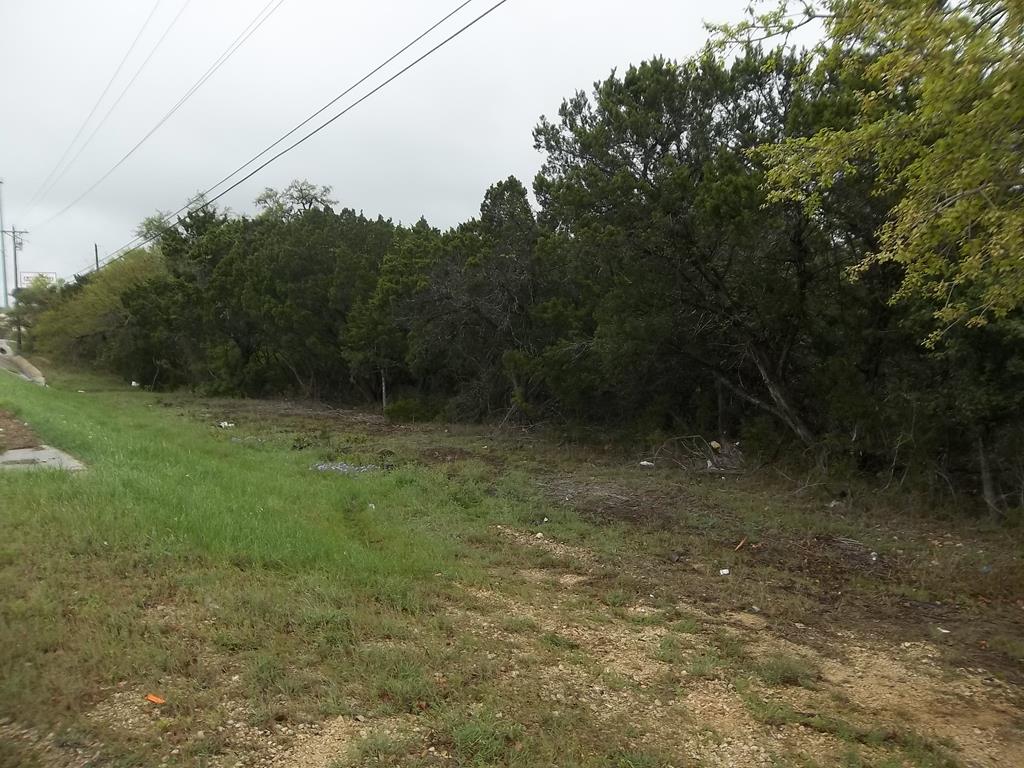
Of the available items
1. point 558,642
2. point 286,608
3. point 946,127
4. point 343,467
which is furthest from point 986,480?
point 343,467

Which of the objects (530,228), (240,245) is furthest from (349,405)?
(530,228)

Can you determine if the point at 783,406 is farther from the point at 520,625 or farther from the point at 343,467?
the point at 520,625

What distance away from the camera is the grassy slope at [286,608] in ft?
12.6

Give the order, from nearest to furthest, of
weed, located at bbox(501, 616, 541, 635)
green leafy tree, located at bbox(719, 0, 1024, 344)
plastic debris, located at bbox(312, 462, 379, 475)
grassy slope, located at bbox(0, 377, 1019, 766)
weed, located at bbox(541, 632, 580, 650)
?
grassy slope, located at bbox(0, 377, 1019, 766)
green leafy tree, located at bbox(719, 0, 1024, 344)
weed, located at bbox(541, 632, 580, 650)
weed, located at bbox(501, 616, 541, 635)
plastic debris, located at bbox(312, 462, 379, 475)

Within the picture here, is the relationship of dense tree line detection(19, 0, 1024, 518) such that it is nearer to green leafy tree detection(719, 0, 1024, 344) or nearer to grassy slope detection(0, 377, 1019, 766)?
green leafy tree detection(719, 0, 1024, 344)

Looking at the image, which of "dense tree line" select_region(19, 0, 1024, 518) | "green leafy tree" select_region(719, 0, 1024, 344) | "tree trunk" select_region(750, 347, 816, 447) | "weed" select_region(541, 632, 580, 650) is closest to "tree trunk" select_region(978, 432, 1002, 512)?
"dense tree line" select_region(19, 0, 1024, 518)

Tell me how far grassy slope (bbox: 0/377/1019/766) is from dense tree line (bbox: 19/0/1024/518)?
3.21 m

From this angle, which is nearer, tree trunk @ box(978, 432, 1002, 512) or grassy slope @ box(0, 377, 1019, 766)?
grassy slope @ box(0, 377, 1019, 766)

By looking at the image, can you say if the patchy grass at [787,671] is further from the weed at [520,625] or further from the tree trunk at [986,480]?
the tree trunk at [986,480]

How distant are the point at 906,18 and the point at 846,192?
745cm

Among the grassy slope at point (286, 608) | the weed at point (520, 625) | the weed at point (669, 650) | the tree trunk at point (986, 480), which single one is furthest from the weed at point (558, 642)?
the tree trunk at point (986, 480)

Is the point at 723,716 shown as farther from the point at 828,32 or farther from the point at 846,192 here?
the point at 846,192

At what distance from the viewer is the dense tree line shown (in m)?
5.07

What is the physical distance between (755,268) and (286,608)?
38.9 feet
